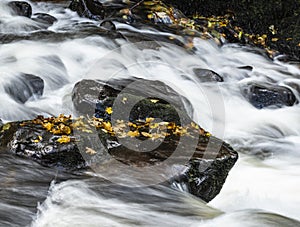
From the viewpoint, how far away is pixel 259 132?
6.96 meters

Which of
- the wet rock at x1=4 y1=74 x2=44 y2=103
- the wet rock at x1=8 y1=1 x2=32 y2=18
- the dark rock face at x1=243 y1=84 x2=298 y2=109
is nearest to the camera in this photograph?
the wet rock at x1=4 y1=74 x2=44 y2=103

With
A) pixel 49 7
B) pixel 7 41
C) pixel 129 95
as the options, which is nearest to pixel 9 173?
pixel 129 95

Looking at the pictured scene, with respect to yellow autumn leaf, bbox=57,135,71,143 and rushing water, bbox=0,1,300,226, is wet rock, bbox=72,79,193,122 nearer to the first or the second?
rushing water, bbox=0,1,300,226

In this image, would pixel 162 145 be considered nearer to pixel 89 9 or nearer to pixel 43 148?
pixel 43 148

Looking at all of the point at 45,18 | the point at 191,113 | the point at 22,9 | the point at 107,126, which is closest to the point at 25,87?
the point at 107,126

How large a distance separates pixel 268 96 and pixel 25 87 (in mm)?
4477

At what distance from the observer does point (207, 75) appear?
27.4ft

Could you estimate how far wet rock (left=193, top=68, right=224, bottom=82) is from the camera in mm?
8223

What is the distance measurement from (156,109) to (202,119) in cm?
188

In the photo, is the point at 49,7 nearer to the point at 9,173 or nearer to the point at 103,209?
the point at 9,173

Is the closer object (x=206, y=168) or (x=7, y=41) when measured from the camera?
(x=206, y=168)

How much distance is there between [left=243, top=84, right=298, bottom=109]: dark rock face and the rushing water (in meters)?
0.15

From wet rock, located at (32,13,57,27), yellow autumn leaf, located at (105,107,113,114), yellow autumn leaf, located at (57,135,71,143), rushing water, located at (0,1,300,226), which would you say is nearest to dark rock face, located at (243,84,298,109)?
rushing water, located at (0,1,300,226)

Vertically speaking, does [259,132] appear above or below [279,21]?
below
